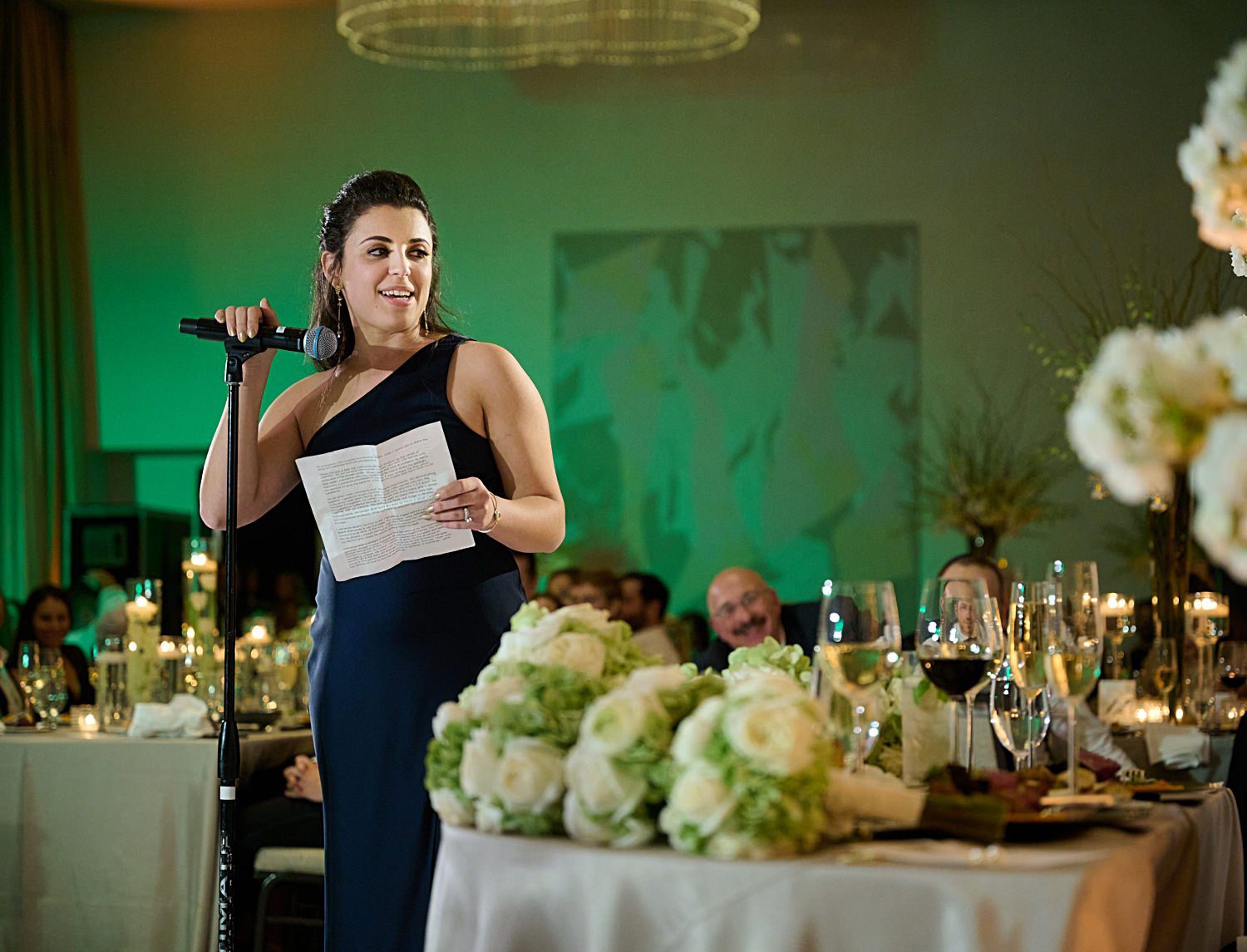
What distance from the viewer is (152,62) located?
33.2 feet

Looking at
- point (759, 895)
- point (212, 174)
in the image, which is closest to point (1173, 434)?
point (759, 895)

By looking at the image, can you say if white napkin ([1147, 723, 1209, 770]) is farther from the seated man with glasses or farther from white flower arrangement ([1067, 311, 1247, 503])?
white flower arrangement ([1067, 311, 1247, 503])

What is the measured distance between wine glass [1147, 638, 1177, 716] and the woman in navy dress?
2833mm

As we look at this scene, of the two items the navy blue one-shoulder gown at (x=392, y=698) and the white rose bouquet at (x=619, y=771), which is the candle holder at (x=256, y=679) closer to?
the navy blue one-shoulder gown at (x=392, y=698)

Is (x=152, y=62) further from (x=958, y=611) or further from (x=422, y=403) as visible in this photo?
(x=958, y=611)

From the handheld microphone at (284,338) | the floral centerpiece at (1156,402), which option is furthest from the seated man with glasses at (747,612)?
the floral centerpiece at (1156,402)

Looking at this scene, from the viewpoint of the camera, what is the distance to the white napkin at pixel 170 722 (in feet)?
14.0

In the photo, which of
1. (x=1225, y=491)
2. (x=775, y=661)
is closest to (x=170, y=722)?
(x=775, y=661)

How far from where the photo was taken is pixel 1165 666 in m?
4.80

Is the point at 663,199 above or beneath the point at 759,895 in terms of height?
above

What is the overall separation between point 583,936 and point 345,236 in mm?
1578

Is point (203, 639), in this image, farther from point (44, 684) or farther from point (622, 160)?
point (622, 160)

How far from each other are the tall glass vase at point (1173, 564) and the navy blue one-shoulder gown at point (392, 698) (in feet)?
9.36

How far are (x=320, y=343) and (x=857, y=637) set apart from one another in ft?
4.06
